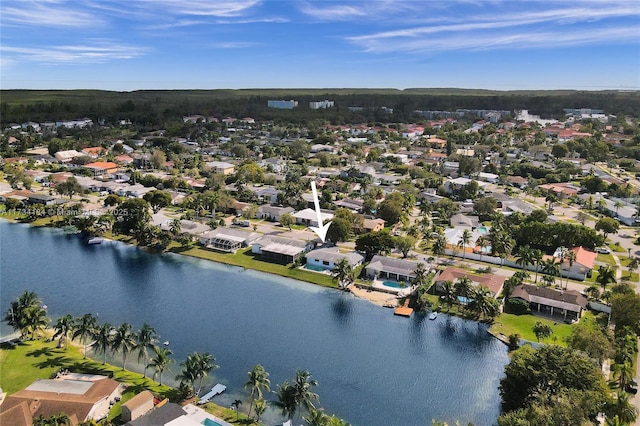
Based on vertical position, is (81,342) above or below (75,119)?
below

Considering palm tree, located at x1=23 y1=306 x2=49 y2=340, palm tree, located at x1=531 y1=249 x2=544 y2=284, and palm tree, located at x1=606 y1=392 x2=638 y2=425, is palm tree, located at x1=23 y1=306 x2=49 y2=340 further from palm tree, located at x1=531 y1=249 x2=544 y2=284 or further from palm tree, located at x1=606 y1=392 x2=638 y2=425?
palm tree, located at x1=531 y1=249 x2=544 y2=284

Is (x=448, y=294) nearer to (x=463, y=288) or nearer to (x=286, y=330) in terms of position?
(x=463, y=288)

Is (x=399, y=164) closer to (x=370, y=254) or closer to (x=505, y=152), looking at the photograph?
(x=505, y=152)

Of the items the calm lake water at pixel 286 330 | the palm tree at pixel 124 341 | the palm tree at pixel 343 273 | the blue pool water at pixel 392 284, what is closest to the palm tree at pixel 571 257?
the calm lake water at pixel 286 330

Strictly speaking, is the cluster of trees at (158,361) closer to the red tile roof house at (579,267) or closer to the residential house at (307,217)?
the red tile roof house at (579,267)

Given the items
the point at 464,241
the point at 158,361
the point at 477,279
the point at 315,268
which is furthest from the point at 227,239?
A: the point at 477,279

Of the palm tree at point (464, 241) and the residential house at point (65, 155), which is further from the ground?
the residential house at point (65, 155)

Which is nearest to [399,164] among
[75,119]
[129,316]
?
[129,316]

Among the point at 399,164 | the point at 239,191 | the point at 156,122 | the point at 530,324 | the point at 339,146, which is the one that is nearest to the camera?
the point at 530,324
